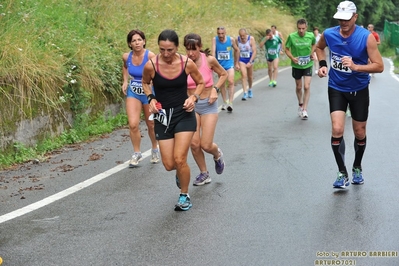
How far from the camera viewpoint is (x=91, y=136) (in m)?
12.9

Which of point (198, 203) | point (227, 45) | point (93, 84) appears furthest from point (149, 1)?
point (198, 203)

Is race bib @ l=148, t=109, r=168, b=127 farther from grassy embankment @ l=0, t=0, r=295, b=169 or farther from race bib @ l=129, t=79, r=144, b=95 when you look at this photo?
grassy embankment @ l=0, t=0, r=295, b=169

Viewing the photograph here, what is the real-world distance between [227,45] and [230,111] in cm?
152

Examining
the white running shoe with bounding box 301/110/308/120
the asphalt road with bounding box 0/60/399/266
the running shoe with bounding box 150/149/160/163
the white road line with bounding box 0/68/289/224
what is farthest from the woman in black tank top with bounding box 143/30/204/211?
the white running shoe with bounding box 301/110/308/120

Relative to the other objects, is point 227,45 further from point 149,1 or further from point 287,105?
point 149,1

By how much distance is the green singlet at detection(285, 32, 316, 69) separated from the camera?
1512 centimetres

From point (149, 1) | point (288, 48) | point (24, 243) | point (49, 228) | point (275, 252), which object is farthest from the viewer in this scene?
point (149, 1)

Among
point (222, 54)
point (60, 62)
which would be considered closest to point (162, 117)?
point (60, 62)

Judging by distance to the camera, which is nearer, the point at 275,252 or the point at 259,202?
the point at 275,252

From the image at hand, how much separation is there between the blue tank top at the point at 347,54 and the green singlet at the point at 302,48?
6745 millimetres

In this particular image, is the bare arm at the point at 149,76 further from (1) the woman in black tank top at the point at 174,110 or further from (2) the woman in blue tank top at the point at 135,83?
(2) the woman in blue tank top at the point at 135,83

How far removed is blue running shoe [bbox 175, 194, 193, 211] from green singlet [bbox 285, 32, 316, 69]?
8.00 metres

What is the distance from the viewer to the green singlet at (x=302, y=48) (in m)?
15.1

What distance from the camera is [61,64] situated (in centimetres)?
1258
